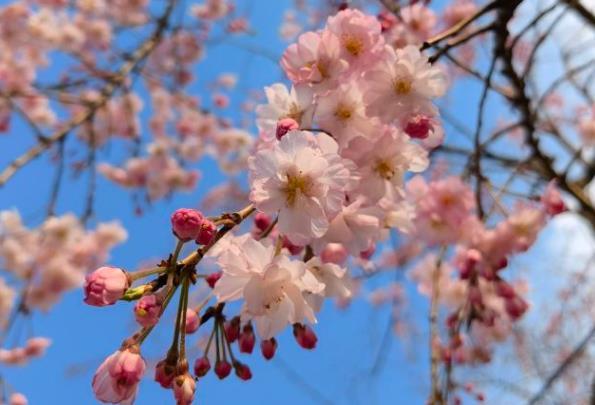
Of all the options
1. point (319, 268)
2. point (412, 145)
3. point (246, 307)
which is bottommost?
point (246, 307)

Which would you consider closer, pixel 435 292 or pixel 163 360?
pixel 163 360

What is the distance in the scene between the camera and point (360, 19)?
3.93ft

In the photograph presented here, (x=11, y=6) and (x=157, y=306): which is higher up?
(x=11, y=6)

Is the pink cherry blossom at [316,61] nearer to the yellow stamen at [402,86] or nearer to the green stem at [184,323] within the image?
the yellow stamen at [402,86]

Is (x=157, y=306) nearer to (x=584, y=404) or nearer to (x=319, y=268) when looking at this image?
(x=319, y=268)

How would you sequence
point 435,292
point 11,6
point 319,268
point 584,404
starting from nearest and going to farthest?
point 319,268, point 435,292, point 584,404, point 11,6

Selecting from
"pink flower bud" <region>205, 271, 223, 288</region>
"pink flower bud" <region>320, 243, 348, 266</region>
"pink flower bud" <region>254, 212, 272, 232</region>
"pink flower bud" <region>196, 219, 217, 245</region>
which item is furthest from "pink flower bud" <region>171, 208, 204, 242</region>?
"pink flower bud" <region>320, 243, 348, 266</region>

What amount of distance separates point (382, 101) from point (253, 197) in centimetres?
40

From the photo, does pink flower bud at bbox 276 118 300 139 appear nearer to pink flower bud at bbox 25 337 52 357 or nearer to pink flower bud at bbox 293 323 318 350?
pink flower bud at bbox 293 323 318 350

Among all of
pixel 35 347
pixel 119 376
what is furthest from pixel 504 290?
pixel 35 347

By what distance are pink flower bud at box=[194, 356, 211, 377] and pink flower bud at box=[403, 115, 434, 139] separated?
65cm

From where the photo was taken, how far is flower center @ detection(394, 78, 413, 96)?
1.17 m

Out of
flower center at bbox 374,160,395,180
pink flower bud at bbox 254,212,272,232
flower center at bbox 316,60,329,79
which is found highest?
flower center at bbox 316,60,329,79

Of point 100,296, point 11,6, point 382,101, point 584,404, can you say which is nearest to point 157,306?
point 100,296
